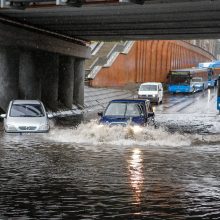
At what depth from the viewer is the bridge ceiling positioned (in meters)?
24.8

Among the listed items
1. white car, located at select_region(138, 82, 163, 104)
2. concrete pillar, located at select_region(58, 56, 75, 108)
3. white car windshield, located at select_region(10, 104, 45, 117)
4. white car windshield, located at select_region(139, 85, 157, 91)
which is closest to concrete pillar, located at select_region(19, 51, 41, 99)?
concrete pillar, located at select_region(58, 56, 75, 108)

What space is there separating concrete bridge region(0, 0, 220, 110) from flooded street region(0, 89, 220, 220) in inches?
226

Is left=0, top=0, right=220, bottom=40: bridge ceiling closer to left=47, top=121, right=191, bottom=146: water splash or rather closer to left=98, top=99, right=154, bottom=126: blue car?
left=98, top=99, right=154, bottom=126: blue car

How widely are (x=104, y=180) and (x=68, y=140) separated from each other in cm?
890

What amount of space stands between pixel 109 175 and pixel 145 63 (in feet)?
198

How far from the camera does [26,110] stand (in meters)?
23.9

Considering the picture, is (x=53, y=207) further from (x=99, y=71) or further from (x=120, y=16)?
(x=99, y=71)

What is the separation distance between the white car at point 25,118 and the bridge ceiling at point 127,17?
186 inches

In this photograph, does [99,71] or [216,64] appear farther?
[216,64]

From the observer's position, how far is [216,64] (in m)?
85.1

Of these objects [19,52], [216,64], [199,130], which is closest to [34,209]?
[199,130]

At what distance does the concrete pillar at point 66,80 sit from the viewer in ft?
144

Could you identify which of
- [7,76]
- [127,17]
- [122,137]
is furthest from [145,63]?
[122,137]

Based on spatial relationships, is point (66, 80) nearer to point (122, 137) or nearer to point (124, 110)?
point (124, 110)
